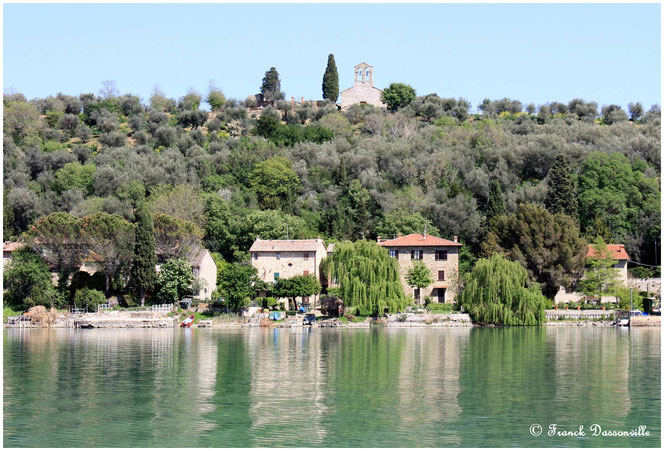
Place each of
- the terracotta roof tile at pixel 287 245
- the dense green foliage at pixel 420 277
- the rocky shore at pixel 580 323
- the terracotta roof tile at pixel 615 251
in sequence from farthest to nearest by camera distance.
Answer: the terracotta roof tile at pixel 287 245 < the terracotta roof tile at pixel 615 251 < the dense green foliage at pixel 420 277 < the rocky shore at pixel 580 323

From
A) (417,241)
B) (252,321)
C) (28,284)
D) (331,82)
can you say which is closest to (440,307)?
(417,241)

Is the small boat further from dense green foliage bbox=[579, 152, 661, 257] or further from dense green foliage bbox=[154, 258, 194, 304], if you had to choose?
dense green foliage bbox=[579, 152, 661, 257]

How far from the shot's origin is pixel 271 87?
137125 mm

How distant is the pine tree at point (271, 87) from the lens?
134250mm

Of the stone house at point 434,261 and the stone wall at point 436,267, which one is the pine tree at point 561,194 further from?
the stone wall at point 436,267

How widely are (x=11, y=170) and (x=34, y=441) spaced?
252 feet

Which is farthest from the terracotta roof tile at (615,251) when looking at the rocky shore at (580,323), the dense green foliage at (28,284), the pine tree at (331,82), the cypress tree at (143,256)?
the pine tree at (331,82)

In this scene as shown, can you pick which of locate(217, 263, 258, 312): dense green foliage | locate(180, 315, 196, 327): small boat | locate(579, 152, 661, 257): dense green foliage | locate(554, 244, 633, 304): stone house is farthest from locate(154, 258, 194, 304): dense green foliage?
locate(579, 152, 661, 257): dense green foliage

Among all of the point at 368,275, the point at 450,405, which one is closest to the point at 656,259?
the point at 368,275

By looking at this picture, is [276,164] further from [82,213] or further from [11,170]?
[11,170]

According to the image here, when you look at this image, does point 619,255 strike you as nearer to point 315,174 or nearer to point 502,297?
point 502,297

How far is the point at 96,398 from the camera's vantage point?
1164 inches

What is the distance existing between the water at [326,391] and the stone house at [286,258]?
20914 millimetres
